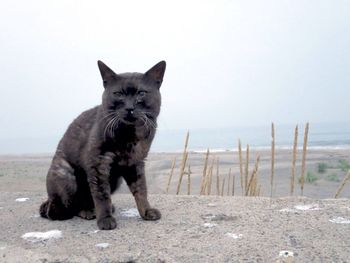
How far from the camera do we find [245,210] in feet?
9.94

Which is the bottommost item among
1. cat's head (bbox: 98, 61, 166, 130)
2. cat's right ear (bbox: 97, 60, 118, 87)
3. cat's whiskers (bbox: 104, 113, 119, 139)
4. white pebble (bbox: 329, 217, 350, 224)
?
white pebble (bbox: 329, 217, 350, 224)

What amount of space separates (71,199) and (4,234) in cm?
52

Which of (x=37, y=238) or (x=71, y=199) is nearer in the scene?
(x=37, y=238)

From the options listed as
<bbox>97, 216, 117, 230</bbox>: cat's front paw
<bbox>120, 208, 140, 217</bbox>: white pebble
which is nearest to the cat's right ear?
→ <bbox>97, 216, 117, 230</bbox>: cat's front paw

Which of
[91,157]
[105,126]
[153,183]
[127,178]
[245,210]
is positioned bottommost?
[153,183]

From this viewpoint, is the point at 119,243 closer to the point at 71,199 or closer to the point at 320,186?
the point at 71,199

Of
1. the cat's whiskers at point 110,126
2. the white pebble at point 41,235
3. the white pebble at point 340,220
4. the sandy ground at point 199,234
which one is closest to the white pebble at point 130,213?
the sandy ground at point 199,234

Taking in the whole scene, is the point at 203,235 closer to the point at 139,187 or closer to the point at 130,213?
the point at 139,187

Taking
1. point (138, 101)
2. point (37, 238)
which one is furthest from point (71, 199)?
point (138, 101)

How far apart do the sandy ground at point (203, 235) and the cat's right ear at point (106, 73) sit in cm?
106

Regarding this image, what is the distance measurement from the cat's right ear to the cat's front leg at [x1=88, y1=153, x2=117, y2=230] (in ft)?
1.73

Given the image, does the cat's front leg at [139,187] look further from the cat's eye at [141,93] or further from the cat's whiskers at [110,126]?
the cat's eye at [141,93]

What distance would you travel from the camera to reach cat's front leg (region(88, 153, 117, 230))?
2.62m

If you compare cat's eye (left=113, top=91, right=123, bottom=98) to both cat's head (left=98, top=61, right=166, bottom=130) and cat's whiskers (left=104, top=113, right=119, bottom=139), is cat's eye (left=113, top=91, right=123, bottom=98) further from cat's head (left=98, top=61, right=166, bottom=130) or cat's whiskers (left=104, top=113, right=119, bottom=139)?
cat's whiskers (left=104, top=113, right=119, bottom=139)
